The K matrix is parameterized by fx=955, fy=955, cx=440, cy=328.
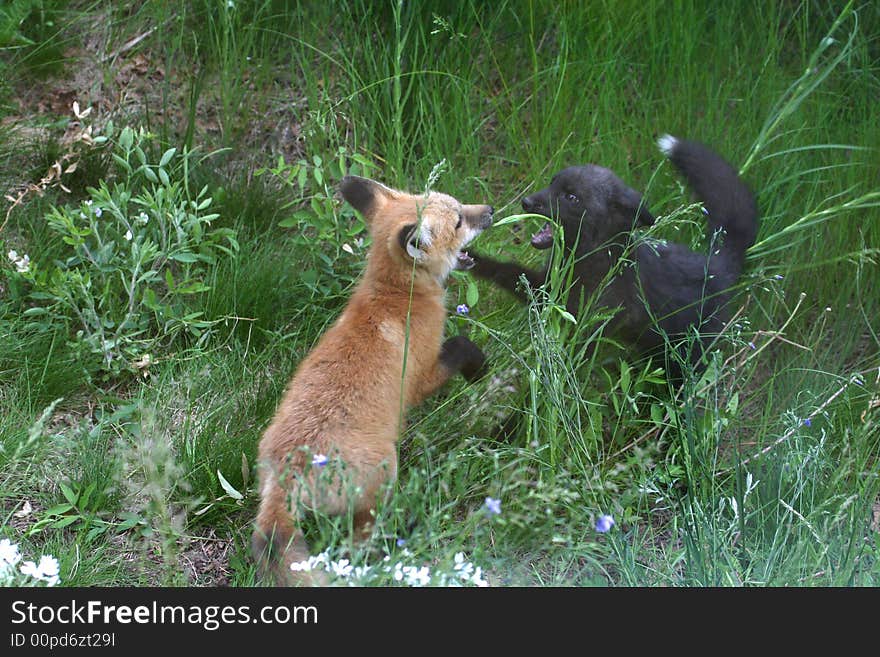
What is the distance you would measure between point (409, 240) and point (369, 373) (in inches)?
23.5

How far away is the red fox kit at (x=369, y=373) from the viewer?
326 centimetres

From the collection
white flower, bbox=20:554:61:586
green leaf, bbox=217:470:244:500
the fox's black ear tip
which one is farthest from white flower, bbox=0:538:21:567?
the fox's black ear tip

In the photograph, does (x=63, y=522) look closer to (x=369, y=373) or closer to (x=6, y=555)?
(x=6, y=555)

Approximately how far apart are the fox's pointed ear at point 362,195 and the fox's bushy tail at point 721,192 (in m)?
1.51

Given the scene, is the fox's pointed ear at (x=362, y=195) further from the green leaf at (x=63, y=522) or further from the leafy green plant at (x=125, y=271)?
the green leaf at (x=63, y=522)

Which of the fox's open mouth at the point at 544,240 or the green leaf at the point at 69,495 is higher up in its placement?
the fox's open mouth at the point at 544,240

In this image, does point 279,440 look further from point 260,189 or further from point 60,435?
point 260,189

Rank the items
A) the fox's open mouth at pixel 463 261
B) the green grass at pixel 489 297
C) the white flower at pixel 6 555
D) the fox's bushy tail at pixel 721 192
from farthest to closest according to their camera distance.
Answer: the fox's bushy tail at pixel 721 192
the fox's open mouth at pixel 463 261
the green grass at pixel 489 297
the white flower at pixel 6 555

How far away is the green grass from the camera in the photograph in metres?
3.57

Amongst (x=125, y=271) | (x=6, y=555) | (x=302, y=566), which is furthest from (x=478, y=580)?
(x=125, y=271)

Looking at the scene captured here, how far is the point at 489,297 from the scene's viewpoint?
4.85 meters

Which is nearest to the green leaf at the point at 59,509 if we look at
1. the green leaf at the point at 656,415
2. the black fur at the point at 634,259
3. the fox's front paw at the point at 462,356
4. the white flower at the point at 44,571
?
the white flower at the point at 44,571

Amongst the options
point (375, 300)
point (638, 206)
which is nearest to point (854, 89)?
point (638, 206)

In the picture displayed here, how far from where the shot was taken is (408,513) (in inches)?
144
